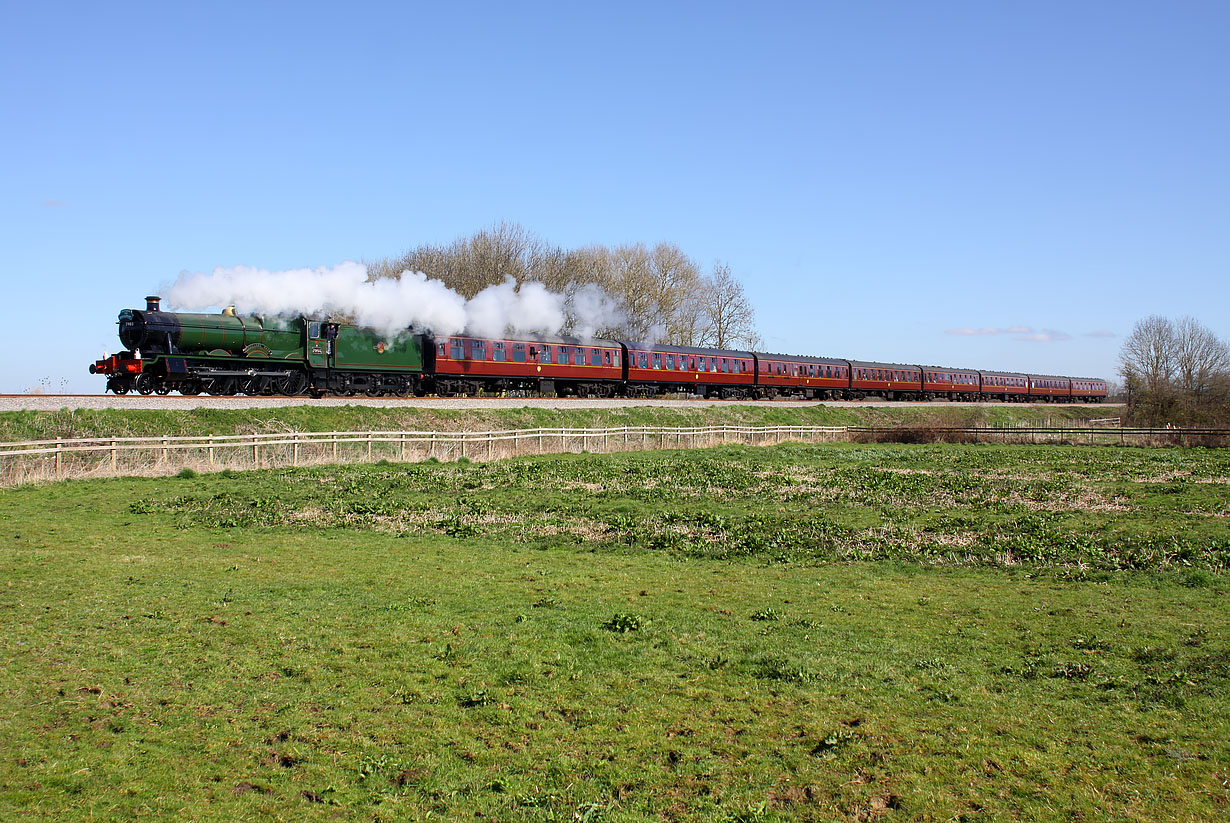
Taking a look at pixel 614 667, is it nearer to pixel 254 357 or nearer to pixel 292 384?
pixel 254 357

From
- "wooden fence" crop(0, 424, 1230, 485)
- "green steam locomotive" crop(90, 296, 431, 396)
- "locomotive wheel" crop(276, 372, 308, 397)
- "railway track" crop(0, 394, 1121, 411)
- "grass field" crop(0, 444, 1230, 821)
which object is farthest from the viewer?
"locomotive wheel" crop(276, 372, 308, 397)

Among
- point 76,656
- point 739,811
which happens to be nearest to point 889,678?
point 739,811

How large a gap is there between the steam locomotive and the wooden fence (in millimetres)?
5807

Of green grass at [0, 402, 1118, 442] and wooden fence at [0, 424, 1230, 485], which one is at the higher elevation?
green grass at [0, 402, 1118, 442]

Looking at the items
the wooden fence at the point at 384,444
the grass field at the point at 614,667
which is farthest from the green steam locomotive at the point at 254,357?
the grass field at the point at 614,667

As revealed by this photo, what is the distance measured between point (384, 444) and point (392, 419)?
419 centimetres

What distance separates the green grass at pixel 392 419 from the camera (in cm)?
3072

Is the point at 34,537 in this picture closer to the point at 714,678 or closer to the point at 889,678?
the point at 714,678

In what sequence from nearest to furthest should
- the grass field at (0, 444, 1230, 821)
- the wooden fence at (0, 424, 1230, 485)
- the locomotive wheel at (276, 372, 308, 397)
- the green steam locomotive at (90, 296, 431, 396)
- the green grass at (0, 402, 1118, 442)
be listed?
the grass field at (0, 444, 1230, 821), the wooden fence at (0, 424, 1230, 485), the green grass at (0, 402, 1118, 442), the green steam locomotive at (90, 296, 431, 396), the locomotive wheel at (276, 372, 308, 397)

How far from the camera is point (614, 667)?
31.3 ft

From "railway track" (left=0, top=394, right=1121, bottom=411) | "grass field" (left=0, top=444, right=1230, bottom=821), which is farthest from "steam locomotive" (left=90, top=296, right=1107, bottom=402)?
"grass field" (left=0, top=444, right=1230, bottom=821)

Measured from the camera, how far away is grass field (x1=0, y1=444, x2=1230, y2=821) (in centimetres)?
656

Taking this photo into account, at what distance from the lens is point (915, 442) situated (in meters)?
52.9

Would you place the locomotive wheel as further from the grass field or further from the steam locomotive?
the grass field
